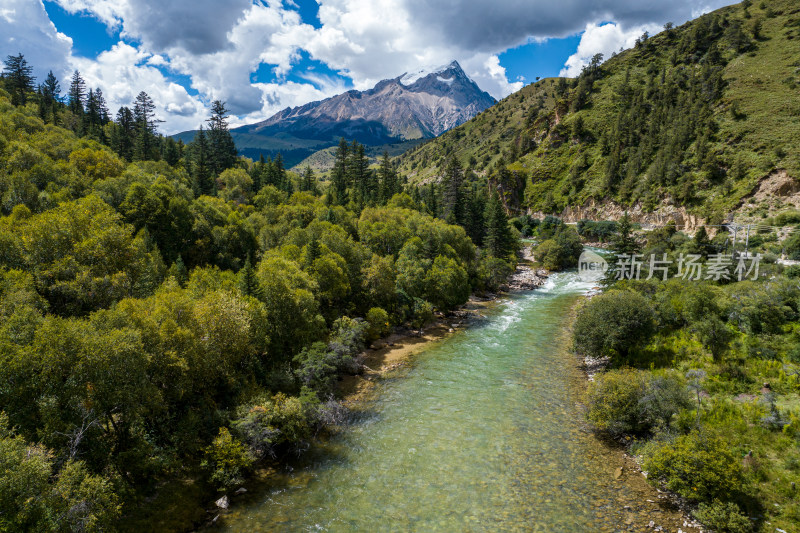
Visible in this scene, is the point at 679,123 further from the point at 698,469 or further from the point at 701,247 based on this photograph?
the point at 698,469

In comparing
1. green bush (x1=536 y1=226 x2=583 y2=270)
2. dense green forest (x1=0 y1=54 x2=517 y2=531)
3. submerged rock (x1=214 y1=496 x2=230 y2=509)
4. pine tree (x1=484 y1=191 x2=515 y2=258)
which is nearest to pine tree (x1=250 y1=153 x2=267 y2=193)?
dense green forest (x1=0 y1=54 x2=517 y2=531)

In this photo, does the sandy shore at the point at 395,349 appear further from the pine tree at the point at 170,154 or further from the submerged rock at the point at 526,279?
the pine tree at the point at 170,154

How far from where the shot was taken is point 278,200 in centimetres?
8362

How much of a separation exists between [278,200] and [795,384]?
8585cm

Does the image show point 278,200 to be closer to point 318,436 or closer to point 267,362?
point 267,362

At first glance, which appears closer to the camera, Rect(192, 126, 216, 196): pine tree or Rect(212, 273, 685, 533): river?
Rect(212, 273, 685, 533): river

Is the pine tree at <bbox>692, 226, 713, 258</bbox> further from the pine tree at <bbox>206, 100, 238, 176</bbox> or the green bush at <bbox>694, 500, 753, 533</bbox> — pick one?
the pine tree at <bbox>206, 100, 238, 176</bbox>

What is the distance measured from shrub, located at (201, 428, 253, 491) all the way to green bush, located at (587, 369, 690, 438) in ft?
79.7

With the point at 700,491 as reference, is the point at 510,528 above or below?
below

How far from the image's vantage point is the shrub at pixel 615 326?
106ft

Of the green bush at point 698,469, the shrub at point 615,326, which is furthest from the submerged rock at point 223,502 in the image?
the shrub at point 615,326

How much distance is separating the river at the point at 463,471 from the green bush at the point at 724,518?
4.12ft

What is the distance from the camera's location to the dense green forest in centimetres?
1559

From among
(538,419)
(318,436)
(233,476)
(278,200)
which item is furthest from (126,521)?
(278,200)
